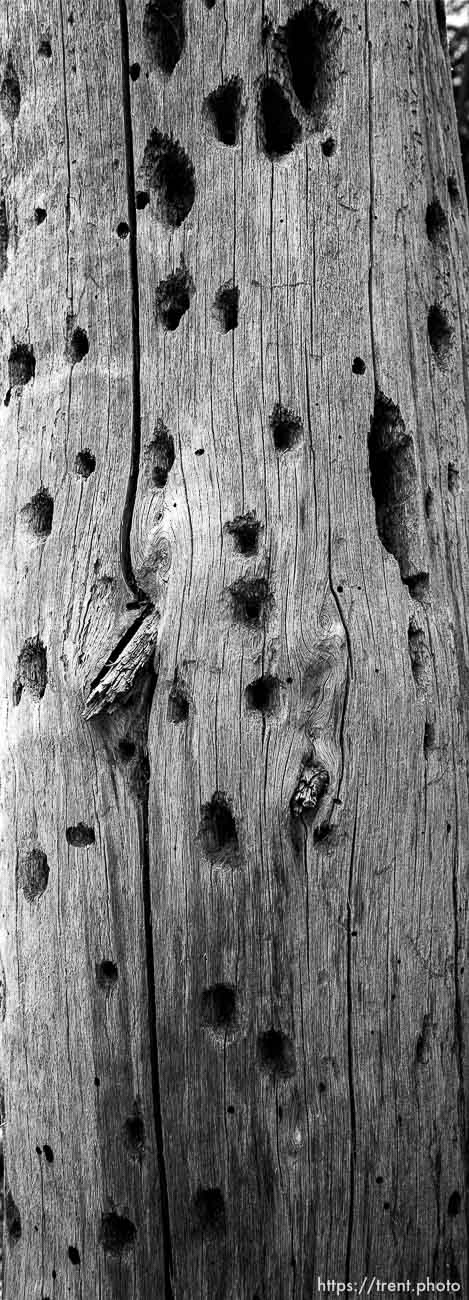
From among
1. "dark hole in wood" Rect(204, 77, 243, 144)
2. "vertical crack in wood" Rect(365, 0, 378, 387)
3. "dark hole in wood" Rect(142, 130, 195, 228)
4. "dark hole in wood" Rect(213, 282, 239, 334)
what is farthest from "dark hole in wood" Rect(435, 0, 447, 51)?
"dark hole in wood" Rect(213, 282, 239, 334)

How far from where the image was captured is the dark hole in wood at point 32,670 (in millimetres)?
2441

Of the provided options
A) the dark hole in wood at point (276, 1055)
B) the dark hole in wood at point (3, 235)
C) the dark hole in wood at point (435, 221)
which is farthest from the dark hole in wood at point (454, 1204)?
the dark hole in wood at point (3, 235)

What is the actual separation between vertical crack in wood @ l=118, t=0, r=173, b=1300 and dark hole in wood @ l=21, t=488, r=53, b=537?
0.24 meters

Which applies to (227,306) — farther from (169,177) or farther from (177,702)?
(177,702)

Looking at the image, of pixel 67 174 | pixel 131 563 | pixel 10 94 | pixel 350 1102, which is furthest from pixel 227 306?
pixel 350 1102

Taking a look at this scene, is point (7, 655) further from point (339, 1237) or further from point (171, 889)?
point (339, 1237)

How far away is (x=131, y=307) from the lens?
2377mm

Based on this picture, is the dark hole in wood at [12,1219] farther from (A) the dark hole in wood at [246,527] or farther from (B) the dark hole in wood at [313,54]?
(B) the dark hole in wood at [313,54]

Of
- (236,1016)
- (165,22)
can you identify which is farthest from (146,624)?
(165,22)

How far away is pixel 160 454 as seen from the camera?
7.76 feet

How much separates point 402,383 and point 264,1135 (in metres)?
1.70

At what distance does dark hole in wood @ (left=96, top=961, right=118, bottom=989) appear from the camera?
2.32 meters

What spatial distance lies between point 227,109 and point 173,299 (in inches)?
17.3

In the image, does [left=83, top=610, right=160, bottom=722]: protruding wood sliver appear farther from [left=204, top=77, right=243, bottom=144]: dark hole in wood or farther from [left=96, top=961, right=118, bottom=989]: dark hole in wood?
[left=204, top=77, right=243, bottom=144]: dark hole in wood
